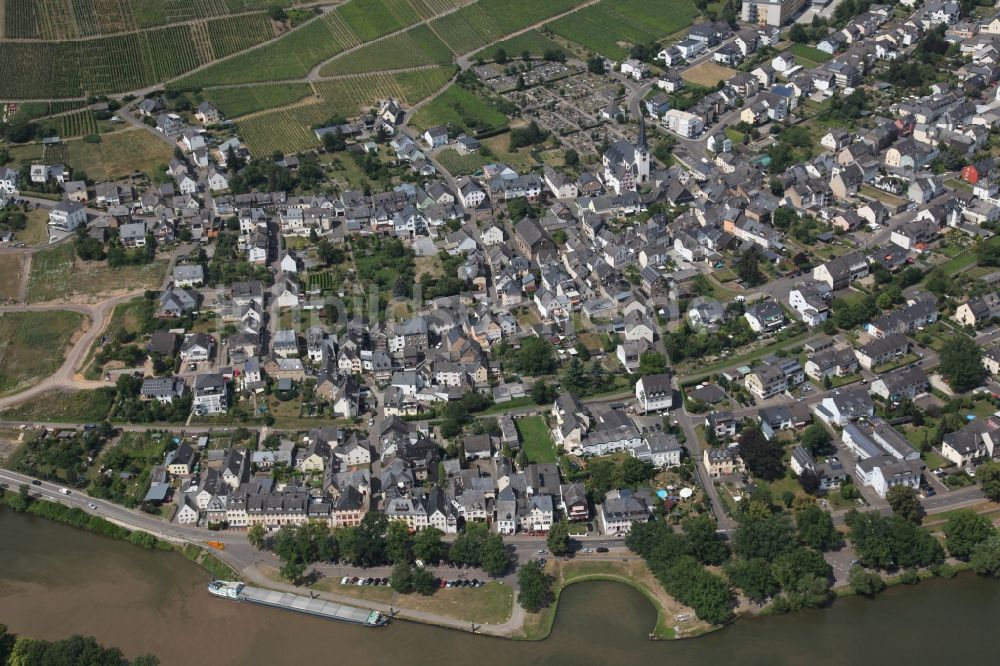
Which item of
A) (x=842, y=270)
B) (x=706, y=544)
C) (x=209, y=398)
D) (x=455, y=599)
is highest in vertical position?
(x=842, y=270)

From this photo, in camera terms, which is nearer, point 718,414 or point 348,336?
point 718,414

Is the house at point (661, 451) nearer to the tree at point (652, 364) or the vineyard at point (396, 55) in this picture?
the tree at point (652, 364)

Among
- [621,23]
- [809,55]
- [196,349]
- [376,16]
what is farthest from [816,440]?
[376,16]

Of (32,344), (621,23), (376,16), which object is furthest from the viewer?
(376,16)

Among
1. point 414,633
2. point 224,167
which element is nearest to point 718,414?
point 414,633

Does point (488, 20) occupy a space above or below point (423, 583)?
above

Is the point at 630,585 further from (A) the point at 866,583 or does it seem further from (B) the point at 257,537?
(B) the point at 257,537

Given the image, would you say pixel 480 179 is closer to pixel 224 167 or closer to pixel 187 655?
pixel 224 167

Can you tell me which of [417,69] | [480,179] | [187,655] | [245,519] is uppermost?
[417,69]
